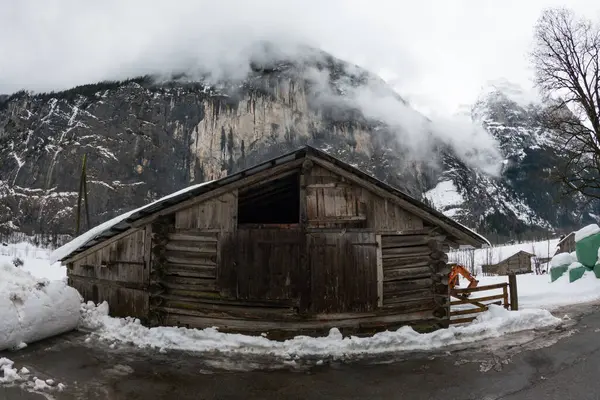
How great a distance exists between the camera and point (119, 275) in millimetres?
12234

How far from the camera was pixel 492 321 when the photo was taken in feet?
37.6

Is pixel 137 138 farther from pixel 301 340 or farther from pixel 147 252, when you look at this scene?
pixel 301 340

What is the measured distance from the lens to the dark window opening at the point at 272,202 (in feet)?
38.8

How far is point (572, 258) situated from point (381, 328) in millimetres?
17675

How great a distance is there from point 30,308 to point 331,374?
7047 millimetres

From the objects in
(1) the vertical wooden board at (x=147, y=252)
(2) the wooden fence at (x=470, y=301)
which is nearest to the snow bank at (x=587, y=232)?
(2) the wooden fence at (x=470, y=301)

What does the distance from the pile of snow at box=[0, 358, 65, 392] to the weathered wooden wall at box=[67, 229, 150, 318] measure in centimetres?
375

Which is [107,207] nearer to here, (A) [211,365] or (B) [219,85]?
(B) [219,85]

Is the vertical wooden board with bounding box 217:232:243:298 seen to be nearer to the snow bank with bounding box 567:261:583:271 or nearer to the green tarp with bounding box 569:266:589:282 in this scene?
the green tarp with bounding box 569:266:589:282

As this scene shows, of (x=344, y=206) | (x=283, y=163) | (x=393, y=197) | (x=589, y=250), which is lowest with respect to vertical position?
(x=589, y=250)

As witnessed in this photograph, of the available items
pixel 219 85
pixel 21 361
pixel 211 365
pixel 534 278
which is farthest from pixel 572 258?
pixel 219 85

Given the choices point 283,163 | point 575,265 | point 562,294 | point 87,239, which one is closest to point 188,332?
point 283,163

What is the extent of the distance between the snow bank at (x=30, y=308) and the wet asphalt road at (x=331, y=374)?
0.39 m

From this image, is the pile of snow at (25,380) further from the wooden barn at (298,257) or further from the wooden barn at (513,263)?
the wooden barn at (513,263)
